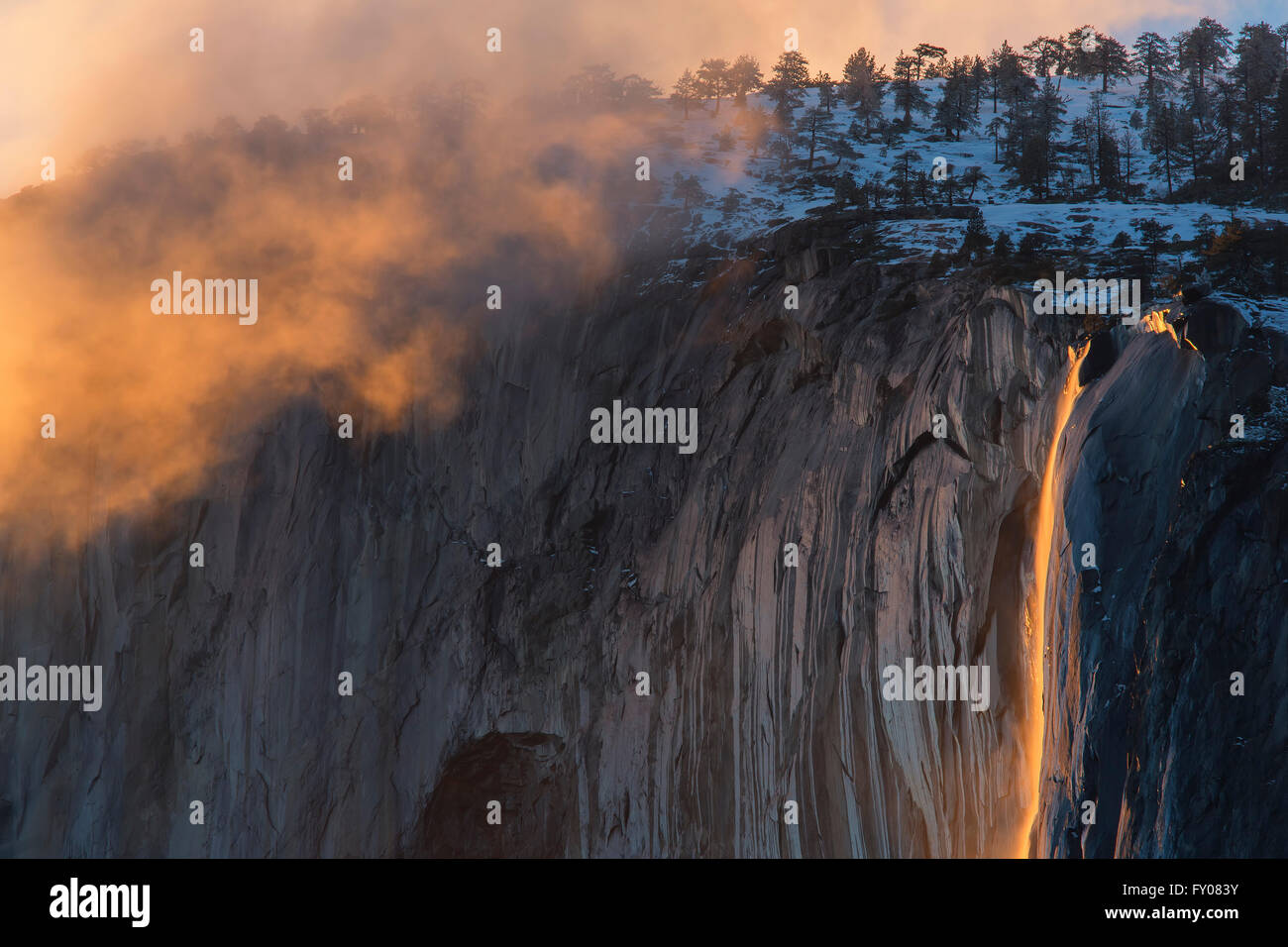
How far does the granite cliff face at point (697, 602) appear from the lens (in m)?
20.5

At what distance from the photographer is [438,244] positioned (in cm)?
3688

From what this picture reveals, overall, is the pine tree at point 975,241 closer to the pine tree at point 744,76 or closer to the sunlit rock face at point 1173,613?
the sunlit rock face at point 1173,613

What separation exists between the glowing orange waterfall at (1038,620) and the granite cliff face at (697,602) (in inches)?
11.8

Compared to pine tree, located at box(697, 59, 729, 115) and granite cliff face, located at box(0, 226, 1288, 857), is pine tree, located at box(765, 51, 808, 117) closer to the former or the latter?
pine tree, located at box(697, 59, 729, 115)

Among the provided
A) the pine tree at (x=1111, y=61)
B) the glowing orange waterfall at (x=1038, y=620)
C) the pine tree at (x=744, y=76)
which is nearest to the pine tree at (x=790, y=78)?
the pine tree at (x=744, y=76)

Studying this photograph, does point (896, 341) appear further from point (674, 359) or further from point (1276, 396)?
point (1276, 396)

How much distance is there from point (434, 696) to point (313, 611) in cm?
441

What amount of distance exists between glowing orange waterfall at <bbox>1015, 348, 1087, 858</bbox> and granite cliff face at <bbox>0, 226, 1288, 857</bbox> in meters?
0.30

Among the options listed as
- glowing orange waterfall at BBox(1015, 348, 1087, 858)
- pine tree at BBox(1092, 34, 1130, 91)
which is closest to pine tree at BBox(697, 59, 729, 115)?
pine tree at BBox(1092, 34, 1130, 91)

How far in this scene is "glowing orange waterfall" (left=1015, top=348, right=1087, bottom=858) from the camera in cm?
2316

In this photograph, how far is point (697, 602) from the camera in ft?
103

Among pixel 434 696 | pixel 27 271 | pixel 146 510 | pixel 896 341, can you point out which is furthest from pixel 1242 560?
pixel 27 271

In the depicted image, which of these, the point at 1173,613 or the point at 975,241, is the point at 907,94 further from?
the point at 1173,613

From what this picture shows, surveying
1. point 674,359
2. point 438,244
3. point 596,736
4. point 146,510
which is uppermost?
point 438,244
